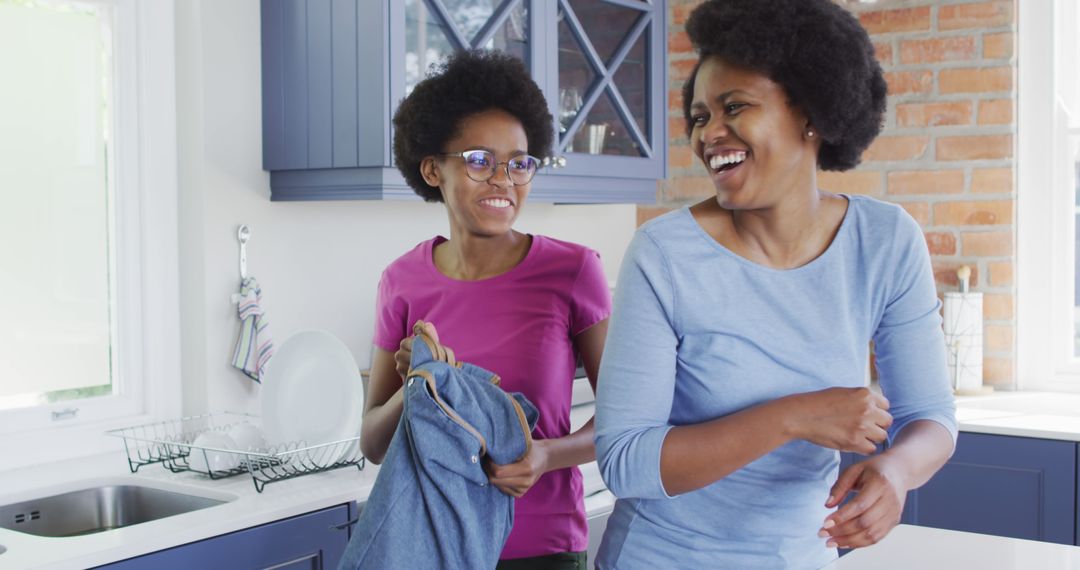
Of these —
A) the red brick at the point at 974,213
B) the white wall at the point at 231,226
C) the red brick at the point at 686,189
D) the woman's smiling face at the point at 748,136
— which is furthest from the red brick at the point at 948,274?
the woman's smiling face at the point at 748,136

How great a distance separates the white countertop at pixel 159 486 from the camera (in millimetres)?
1660

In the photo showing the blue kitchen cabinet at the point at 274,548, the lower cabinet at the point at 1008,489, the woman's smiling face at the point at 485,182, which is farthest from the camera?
the lower cabinet at the point at 1008,489

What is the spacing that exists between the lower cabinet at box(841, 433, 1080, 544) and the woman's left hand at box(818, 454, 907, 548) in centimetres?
180

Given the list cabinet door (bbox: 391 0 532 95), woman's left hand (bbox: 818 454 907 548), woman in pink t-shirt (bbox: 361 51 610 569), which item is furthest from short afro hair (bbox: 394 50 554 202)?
woman's left hand (bbox: 818 454 907 548)

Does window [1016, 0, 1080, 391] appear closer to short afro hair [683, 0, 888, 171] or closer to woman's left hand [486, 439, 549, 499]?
short afro hair [683, 0, 888, 171]

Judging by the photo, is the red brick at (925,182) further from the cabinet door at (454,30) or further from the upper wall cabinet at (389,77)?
the cabinet door at (454,30)

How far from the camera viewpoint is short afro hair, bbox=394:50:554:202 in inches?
67.5

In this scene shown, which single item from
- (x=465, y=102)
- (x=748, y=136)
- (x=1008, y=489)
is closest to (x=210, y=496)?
(x=465, y=102)

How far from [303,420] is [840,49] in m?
1.40

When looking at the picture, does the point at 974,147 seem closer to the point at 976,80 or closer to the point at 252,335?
the point at 976,80

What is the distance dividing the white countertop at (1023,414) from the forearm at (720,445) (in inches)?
72.1

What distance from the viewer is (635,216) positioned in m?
3.83

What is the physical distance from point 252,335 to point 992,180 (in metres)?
2.24

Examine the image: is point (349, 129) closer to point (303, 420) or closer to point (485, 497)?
point (303, 420)
